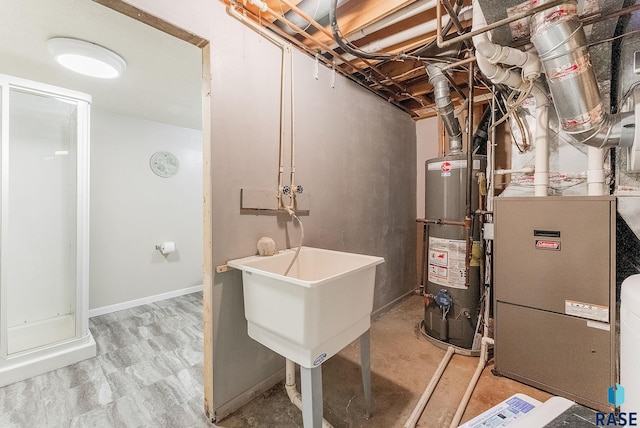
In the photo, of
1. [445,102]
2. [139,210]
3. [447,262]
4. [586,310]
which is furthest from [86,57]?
[586,310]

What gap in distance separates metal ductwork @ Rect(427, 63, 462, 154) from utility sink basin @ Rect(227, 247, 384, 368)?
164cm

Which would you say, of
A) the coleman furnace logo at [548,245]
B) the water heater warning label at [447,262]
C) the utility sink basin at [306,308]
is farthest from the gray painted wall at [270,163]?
the coleman furnace logo at [548,245]

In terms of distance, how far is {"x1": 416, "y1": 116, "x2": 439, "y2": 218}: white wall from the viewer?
11.2 ft

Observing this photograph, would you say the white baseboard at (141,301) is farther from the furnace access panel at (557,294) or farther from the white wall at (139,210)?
the furnace access panel at (557,294)

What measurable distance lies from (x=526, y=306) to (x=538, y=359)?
333 millimetres

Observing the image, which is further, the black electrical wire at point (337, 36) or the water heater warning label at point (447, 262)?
the water heater warning label at point (447, 262)

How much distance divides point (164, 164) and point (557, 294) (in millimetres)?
4087

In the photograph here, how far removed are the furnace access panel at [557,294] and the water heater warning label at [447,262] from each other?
14.2 inches

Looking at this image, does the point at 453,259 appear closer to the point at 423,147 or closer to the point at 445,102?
the point at 445,102

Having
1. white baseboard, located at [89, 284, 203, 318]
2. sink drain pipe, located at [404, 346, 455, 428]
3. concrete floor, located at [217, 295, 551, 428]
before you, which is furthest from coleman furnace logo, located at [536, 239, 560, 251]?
white baseboard, located at [89, 284, 203, 318]

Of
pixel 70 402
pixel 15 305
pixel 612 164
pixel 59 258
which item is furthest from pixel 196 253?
pixel 612 164

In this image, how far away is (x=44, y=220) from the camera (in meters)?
2.53

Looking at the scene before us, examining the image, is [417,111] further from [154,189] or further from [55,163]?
[55,163]

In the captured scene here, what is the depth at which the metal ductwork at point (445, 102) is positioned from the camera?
2.21 metres
